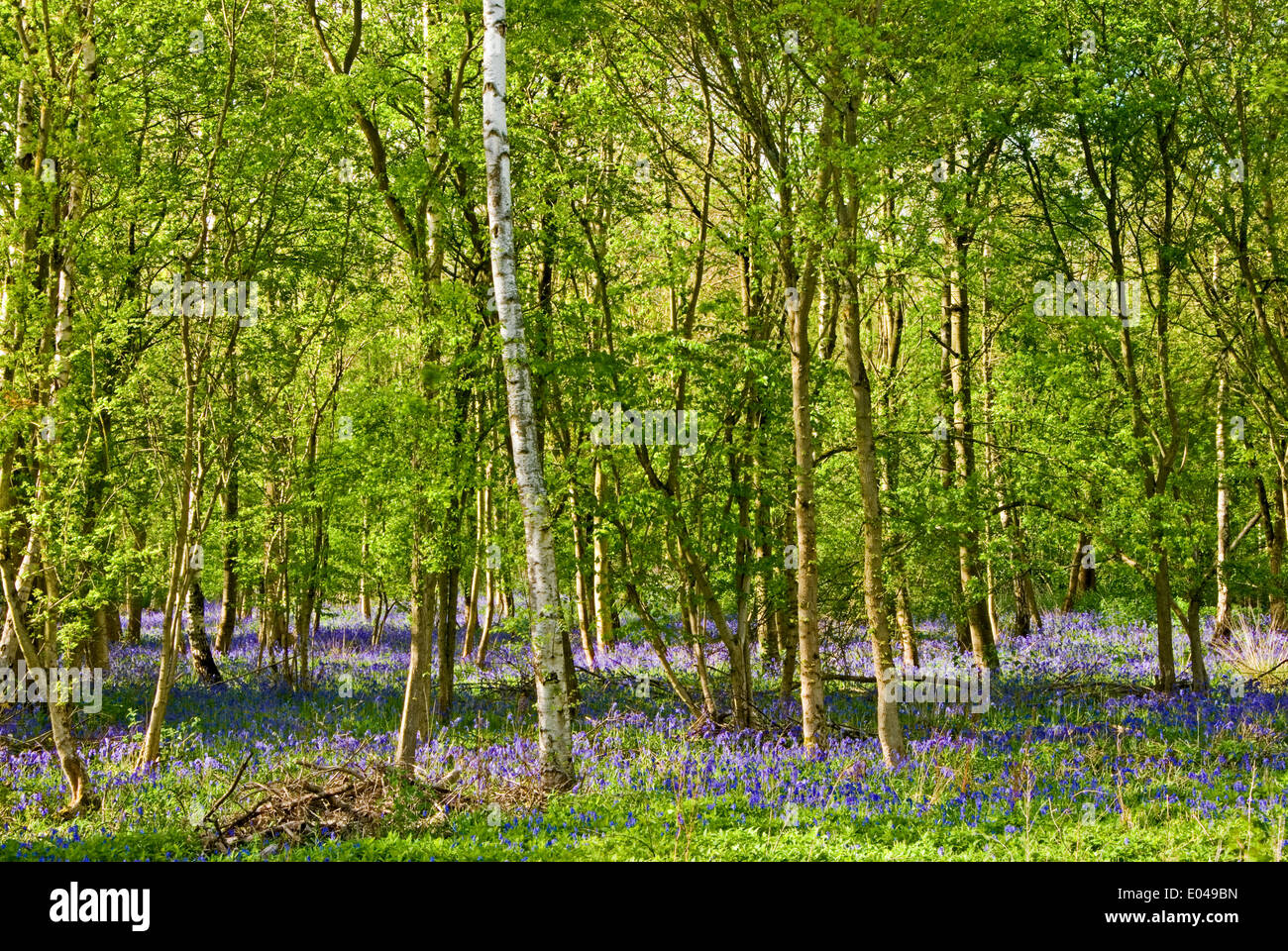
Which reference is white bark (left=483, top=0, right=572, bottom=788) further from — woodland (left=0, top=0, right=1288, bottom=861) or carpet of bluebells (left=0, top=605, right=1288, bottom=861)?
carpet of bluebells (left=0, top=605, right=1288, bottom=861)

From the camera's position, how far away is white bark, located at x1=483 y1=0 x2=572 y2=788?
8.36 m

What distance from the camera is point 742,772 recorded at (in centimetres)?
930

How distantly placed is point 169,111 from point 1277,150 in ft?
48.6

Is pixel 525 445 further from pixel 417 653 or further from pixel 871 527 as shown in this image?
pixel 871 527

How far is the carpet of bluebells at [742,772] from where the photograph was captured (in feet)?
22.9

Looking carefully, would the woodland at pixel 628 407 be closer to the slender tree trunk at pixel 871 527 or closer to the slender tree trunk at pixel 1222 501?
the slender tree trunk at pixel 871 527

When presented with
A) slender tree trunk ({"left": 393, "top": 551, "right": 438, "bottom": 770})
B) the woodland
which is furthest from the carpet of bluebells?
slender tree trunk ({"left": 393, "top": 551, "right": 438, "bottom": 770})

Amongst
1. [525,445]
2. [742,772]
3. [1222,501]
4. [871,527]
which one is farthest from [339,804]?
[1222,501]

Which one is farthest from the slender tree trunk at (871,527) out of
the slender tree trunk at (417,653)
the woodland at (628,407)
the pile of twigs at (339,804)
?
the slender tree trunk at (417,653)

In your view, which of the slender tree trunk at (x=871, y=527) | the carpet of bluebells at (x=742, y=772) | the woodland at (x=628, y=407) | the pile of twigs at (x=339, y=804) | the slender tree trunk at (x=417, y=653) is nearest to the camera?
the carpet of bluebells at (x=742, y=772)

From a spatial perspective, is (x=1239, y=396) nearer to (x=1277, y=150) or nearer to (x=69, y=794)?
(x=1277, y=150)

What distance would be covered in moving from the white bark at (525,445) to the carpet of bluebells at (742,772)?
49cm

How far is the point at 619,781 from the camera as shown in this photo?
8.82 meters
